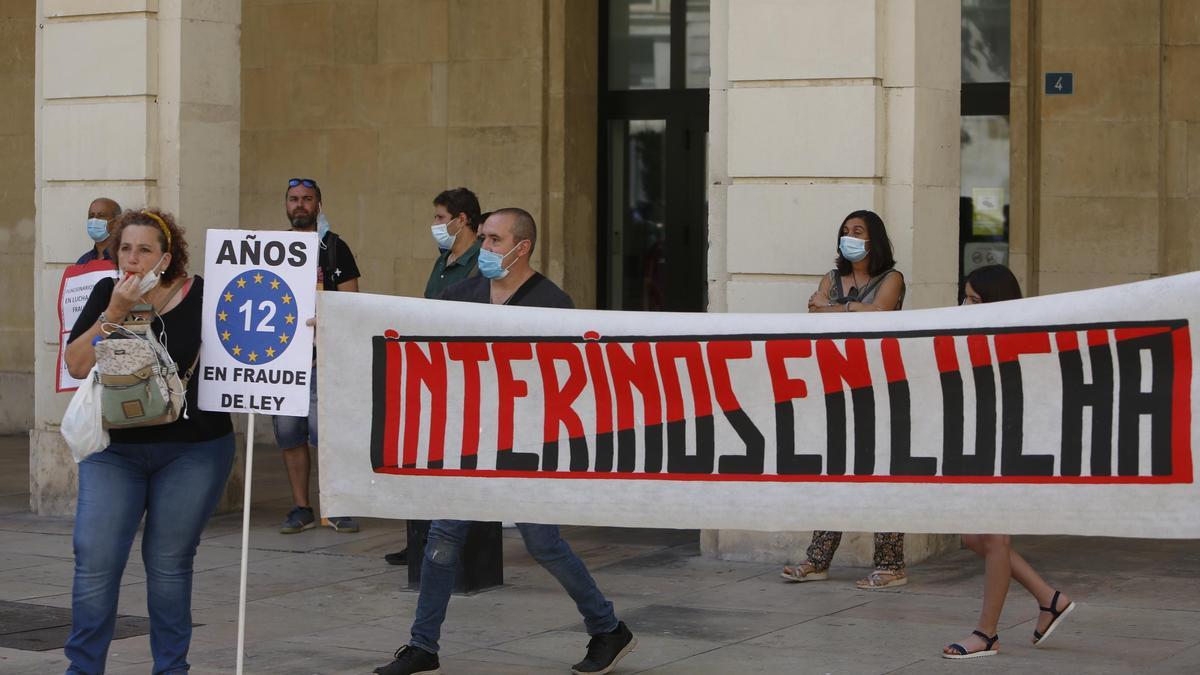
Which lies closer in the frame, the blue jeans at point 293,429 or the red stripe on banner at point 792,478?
the red stripe on banner at point 792,478

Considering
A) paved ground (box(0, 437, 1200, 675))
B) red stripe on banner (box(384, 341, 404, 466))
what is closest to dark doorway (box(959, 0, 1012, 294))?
paved ground (box(0, 437, 1200, 675))

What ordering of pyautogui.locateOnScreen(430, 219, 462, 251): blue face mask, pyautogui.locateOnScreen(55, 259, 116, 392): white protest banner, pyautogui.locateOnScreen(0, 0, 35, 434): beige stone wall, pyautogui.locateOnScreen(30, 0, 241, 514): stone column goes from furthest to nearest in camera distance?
1. pyautogui.locateOnScreen(0, 0, 35, 434): beige stone wall
2. pyautogui.locateOnScreen(30, 0, 241, 514): stone column
3. pyautogui.locateOnScreen(430, 219, 462, 251): blue face mask
4. pyautogui.locateOnScreen(55, 259, 116, 392): white protest banner

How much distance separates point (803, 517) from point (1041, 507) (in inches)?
35.4

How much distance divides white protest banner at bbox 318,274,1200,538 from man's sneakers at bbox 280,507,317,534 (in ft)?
13.2

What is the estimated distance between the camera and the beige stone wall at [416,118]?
1566 cm

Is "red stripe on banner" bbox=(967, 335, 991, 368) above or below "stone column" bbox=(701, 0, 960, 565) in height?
below

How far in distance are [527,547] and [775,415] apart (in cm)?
121

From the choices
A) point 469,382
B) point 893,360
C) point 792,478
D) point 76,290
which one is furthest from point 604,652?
point 76,290

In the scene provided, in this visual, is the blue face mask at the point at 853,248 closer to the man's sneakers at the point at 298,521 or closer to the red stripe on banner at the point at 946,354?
the red stripe on banner at the point at 946,354

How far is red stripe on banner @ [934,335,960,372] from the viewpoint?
6957 mm

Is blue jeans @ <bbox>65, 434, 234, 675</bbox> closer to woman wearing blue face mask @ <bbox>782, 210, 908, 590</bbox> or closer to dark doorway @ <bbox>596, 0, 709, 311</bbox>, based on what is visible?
woman wearing blue face mask @ <bbox>782, 210, 908, 590</bbox>

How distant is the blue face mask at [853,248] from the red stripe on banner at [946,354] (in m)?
2.41

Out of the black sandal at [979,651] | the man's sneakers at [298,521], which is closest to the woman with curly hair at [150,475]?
the black sandal at [979,651]

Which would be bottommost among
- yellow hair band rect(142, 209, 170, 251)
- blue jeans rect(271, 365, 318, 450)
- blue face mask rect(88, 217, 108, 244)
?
→ blue jeans rect(271, 365, 318, 450)
